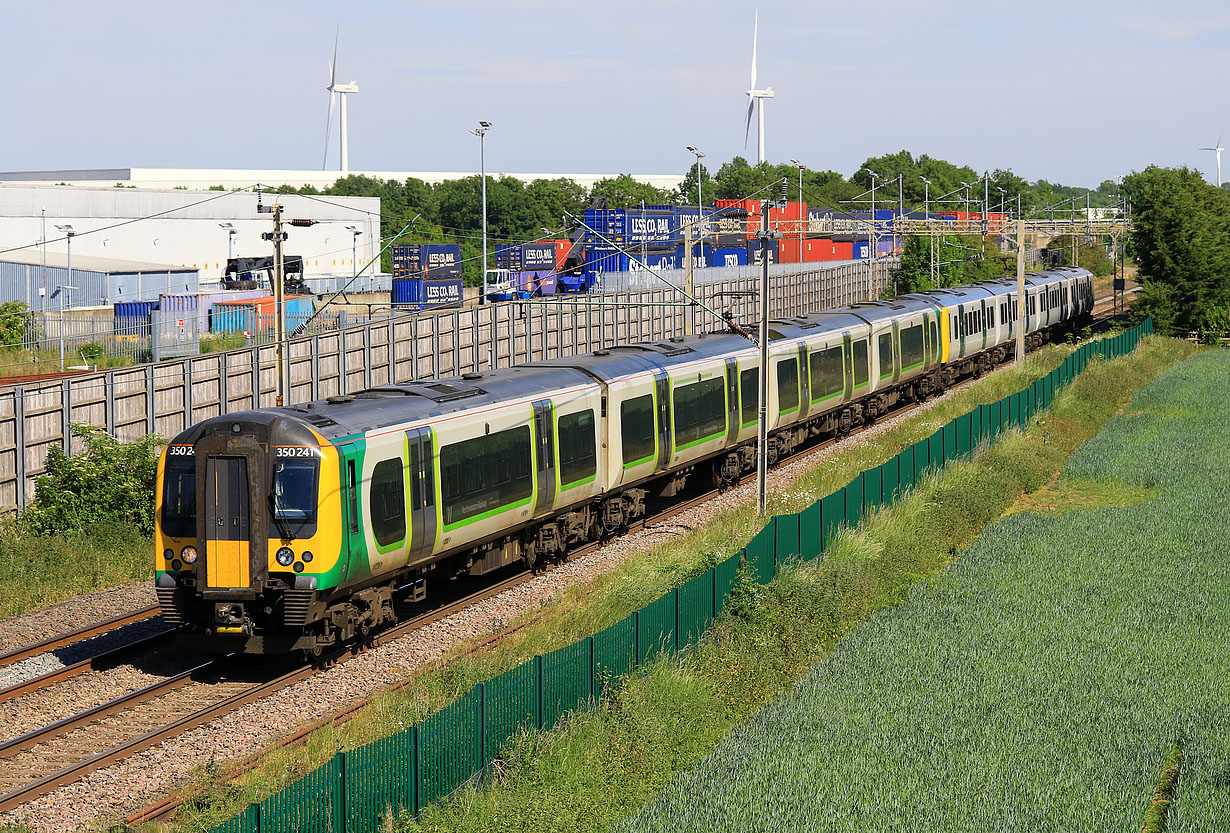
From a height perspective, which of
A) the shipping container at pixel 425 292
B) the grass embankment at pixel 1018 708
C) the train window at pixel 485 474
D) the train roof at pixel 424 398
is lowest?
the grass embankment at pixel 1018 708

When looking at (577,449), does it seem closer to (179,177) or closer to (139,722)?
(139,722)

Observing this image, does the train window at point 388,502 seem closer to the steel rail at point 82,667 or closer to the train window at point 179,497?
the train window at point 179,497

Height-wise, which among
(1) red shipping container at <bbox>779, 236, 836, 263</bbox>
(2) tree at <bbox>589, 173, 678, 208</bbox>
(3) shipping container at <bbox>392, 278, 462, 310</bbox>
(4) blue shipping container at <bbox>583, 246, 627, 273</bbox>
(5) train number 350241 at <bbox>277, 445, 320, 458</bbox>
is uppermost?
(2) tree at <bbox>589, 173, 678, 208</bbox>

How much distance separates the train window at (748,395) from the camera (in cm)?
3095

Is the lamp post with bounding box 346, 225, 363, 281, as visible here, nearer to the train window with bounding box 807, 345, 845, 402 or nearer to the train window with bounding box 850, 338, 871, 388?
the train window with bounding box 850, 338, 871, 388

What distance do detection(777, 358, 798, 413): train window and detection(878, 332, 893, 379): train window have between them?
25.2 feet

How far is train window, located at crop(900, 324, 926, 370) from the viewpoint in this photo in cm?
4373

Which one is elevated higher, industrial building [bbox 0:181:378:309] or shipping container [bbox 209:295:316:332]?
industrial building [bbox 0:181:378:309]

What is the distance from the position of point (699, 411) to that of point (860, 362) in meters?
12.3

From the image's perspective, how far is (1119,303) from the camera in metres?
98.5

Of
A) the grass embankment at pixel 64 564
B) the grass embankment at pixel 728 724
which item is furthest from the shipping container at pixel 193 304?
the grass embankment at pixel 728 724

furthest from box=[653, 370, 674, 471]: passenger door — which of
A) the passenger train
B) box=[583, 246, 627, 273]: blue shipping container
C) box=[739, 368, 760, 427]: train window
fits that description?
box=[583, 246, 627, 273]: blue shipping container

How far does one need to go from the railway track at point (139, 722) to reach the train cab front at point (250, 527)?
0.66m

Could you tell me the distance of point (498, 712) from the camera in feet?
45.7
